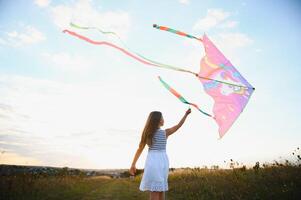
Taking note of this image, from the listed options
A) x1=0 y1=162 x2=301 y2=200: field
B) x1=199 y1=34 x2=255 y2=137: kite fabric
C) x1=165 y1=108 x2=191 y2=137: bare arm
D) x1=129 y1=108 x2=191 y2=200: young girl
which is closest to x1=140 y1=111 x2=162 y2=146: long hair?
x1=129 y1=108 x2=191 y2=200: young girl

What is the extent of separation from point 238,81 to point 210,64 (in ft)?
2.58

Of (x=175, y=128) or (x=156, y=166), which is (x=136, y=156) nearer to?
(x=156, y=166)

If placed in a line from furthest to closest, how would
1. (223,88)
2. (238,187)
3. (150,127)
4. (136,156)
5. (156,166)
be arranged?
(238,187) < (223,88) < (136,156) < (150,127) < (156,166)

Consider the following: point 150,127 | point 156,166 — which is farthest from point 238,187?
point 150,127

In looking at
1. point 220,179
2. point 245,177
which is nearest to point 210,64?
point 245,177

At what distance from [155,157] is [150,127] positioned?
58 centimetres

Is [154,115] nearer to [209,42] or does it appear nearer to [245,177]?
[209,42]

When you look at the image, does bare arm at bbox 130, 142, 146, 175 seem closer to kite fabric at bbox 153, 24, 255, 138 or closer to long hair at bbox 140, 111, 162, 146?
long hair at bbox 140, 111, 162, 146

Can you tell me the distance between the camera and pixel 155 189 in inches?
219

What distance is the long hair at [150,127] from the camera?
5.82m

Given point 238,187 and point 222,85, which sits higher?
point 222,85

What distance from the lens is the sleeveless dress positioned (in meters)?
5.63

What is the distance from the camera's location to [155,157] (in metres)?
5.74

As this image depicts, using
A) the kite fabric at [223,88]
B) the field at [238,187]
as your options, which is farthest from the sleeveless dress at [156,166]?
the field at [238,187]
